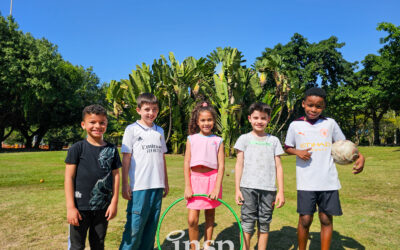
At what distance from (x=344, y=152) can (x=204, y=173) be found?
1633 millimetres

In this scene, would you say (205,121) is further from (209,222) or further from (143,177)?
(209,222)

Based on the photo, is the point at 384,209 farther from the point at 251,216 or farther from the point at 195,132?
the point at 195,132

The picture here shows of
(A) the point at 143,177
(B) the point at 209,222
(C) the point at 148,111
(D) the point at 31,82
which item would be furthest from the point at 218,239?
(D) the point at 31,82

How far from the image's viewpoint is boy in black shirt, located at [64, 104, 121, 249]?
A: 8.50 ft

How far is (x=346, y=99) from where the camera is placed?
33.6 m

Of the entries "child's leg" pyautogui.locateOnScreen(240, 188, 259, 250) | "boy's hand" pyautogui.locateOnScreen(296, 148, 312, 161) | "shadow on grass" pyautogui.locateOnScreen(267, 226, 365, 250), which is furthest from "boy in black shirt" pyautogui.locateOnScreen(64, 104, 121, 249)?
"shadow on grass" pyautogui.locateOnScreen(267, 226, 365, 250)

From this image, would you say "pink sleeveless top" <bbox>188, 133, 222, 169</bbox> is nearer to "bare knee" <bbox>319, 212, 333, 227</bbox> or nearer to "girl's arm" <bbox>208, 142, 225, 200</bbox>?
"girl's arm" <bbox>208, 142, 225, 200</bbox>

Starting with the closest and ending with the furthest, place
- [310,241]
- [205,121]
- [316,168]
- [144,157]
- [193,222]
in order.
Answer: [144,157] < [316,168] < [193,222] < [205,121] < [310,241]

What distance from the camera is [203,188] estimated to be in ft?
10.7

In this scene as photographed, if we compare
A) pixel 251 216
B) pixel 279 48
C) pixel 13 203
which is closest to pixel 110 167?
pixel 251 216

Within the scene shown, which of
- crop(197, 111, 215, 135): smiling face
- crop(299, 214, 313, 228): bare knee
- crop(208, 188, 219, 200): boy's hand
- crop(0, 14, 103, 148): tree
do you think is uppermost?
crop(0, 14, 103, 148): tree

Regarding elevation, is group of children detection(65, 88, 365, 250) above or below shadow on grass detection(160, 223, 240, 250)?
above

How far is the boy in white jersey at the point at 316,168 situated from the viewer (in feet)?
10.1

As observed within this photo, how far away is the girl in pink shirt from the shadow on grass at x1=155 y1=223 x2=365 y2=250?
0.50 meters
